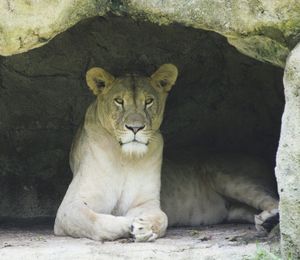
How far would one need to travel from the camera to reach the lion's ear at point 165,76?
653 cm

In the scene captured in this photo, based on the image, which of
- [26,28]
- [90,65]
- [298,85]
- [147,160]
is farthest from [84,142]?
[298,85]

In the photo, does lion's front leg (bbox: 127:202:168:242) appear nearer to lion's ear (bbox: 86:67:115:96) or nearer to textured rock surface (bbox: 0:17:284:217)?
lion's ear (bbox: 86:67:115:96)

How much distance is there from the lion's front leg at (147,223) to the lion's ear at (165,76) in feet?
2.60

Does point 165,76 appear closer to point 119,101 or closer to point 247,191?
point 119,101

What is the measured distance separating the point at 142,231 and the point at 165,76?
1275 mm

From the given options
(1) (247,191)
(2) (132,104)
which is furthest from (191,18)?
(1) (247,191)

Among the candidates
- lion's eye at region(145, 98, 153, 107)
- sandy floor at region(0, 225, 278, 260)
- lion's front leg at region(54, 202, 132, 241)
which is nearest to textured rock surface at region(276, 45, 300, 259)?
sandy floor at region(0, 225, 278, 260)

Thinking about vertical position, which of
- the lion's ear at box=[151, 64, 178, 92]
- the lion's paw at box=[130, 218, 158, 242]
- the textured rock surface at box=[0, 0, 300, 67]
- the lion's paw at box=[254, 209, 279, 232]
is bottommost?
the lion's paw at box=[130, 218, 158, 242]

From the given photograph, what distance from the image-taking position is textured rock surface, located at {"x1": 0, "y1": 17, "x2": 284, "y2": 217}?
280 inches

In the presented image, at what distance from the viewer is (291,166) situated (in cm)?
497

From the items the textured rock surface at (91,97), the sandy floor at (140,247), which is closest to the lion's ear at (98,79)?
the textured rock surface at (91,97)

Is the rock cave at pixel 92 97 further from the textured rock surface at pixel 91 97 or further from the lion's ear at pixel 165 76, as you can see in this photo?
the lion's ear at pixel 165 76

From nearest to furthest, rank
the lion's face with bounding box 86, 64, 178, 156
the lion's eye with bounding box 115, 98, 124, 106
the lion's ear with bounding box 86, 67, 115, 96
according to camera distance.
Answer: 1. the lion's face with bounding box 86, 64, 178, 156
2. the lion's eye with bounding box 115, 98, 124, 106
3. the lion's ear with bounding box 86, 67, 115, 96

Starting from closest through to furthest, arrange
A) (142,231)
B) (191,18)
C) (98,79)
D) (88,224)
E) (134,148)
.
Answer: (191,18) < (142,231) < (88,224) < (134,148) < (98,79)
